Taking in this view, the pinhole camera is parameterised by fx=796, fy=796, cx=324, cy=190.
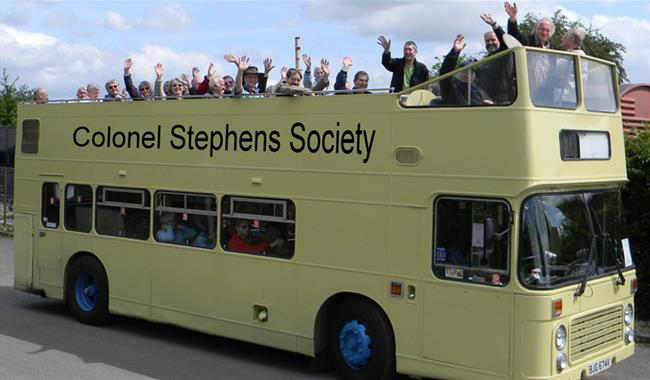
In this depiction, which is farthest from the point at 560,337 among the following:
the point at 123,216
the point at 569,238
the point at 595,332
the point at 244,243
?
the point at 123,216

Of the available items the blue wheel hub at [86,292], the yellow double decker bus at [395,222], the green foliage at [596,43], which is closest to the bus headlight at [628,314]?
the yellow double decker bus at [395,222]

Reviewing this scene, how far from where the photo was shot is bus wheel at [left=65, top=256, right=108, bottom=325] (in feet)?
35.7

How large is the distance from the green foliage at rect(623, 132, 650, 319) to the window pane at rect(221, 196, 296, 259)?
5.26 metres

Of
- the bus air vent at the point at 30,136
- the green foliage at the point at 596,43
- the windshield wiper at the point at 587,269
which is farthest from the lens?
the green foliage at the point at 596,43

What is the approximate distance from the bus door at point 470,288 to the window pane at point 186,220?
3120 millimetres

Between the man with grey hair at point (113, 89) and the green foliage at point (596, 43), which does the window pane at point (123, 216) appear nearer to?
the man with grey hair at point (113, 89)

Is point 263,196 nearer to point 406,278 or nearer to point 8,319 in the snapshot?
point 406,278

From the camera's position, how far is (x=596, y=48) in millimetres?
37156

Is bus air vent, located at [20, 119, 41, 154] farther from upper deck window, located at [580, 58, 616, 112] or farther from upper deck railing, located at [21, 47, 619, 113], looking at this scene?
upper deck window, located at [580, 58, 616, 112]

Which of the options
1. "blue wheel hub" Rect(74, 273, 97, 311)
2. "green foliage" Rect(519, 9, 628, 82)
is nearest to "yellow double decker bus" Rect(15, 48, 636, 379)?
"blue wheel hub" Rect(74, 273, 97, 311)

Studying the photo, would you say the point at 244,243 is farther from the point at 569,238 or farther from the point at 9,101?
the point at 9,101

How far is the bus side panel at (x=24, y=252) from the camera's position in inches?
465

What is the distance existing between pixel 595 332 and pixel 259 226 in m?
3.75

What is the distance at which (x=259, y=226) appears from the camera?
904 centimetres
